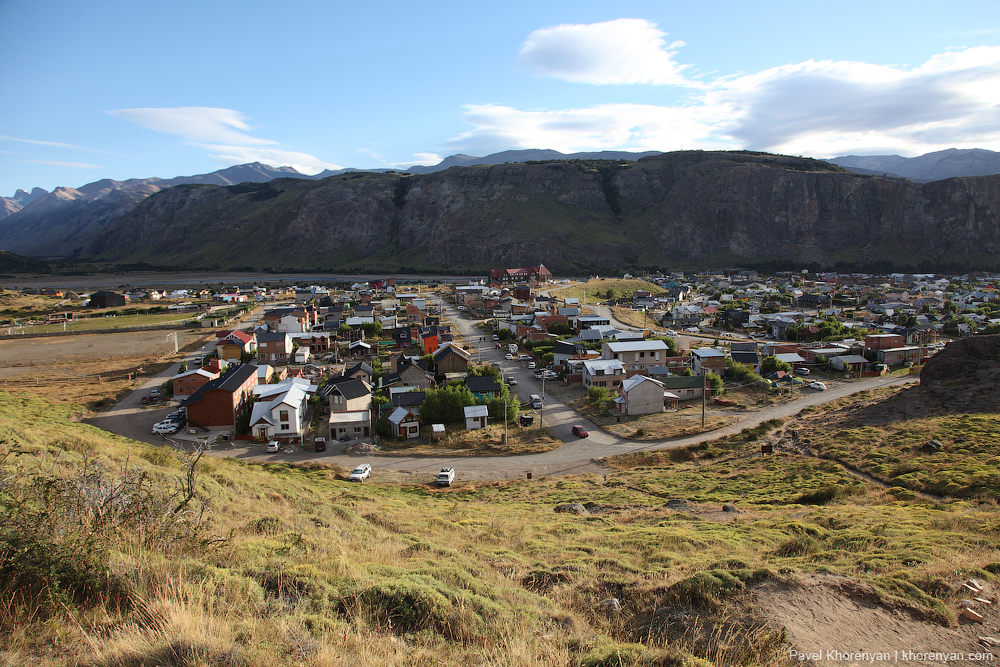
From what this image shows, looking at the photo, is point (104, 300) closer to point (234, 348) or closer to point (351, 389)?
point (234, 348)

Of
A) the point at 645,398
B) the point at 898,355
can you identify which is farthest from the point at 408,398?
the point at 898,355

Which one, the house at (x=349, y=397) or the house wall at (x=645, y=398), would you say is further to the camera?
the house wall at (x=645, y=398)

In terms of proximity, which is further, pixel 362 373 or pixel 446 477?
pixel 362 373

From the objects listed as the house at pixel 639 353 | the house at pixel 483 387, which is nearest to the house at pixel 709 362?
the house at pixel 639 353

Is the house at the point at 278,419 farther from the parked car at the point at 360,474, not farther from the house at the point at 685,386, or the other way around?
the house at the point at 685,386

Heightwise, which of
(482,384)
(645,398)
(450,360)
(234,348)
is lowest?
(645,398)

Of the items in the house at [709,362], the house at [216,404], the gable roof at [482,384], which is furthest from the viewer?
the house at [709,362]

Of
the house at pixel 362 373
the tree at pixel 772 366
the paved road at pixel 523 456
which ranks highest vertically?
the house at pixel 362 373
